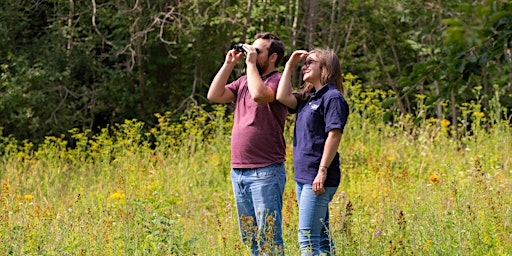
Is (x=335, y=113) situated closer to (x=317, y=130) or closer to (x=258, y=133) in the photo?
(x=317, y=130)

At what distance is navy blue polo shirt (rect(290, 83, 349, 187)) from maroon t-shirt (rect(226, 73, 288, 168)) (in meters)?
0.12

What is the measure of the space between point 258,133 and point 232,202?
7.76 ft

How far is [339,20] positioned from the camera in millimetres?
11422

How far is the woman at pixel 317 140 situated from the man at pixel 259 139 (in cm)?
10

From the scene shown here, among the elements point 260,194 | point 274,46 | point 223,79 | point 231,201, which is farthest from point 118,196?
point 274,46

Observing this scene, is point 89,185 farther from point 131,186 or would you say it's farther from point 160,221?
point 160,221

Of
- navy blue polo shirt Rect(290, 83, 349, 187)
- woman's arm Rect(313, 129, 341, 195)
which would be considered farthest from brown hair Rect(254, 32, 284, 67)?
woman's arm Rect(313, 129, 341, 195)

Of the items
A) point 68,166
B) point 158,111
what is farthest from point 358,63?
point 68,166

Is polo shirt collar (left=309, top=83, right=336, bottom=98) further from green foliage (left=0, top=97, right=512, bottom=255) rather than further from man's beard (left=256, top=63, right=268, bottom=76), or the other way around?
green foliage (left=0, top=97, right=512, bottom=255)

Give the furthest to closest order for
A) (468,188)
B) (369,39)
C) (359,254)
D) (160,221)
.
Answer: (369,39)
(468,188)
(160,221)
(359,254)

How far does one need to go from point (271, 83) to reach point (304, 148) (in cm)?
37

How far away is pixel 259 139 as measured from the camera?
143 inches

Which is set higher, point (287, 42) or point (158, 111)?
point (287, 42)

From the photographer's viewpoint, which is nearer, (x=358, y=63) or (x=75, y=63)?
(x=75, y=63)
